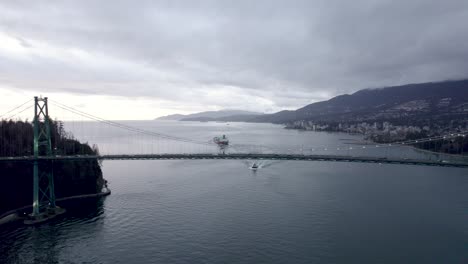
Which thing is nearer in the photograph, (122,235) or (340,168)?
(122,235)

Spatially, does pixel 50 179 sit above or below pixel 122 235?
above

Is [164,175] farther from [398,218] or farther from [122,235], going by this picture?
[398,218]

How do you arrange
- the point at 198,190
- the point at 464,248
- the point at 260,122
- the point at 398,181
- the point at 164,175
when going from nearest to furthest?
the point at 464,248
the point at 198,190
the point at 398,181
the point at 164,175
the point at 260,122

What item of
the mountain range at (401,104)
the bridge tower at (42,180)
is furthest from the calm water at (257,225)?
the mountain range at (401,104)

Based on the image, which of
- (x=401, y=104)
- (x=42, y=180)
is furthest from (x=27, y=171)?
(x=401, y=104)

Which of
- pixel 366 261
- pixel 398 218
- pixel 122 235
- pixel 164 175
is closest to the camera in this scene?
pixel 366 261

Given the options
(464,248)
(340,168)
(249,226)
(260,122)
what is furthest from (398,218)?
(260,122)

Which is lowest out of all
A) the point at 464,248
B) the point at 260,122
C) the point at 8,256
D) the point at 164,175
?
the point at 464,248

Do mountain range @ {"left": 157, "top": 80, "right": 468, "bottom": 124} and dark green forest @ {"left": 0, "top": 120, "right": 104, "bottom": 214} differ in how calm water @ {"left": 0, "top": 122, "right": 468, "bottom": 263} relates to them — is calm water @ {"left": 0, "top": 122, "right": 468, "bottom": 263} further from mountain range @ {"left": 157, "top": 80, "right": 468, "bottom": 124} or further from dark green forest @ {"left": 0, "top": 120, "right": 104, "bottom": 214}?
mountain range @ {"left": 157, "top": 80, "right": 468, "bottom": 124}
